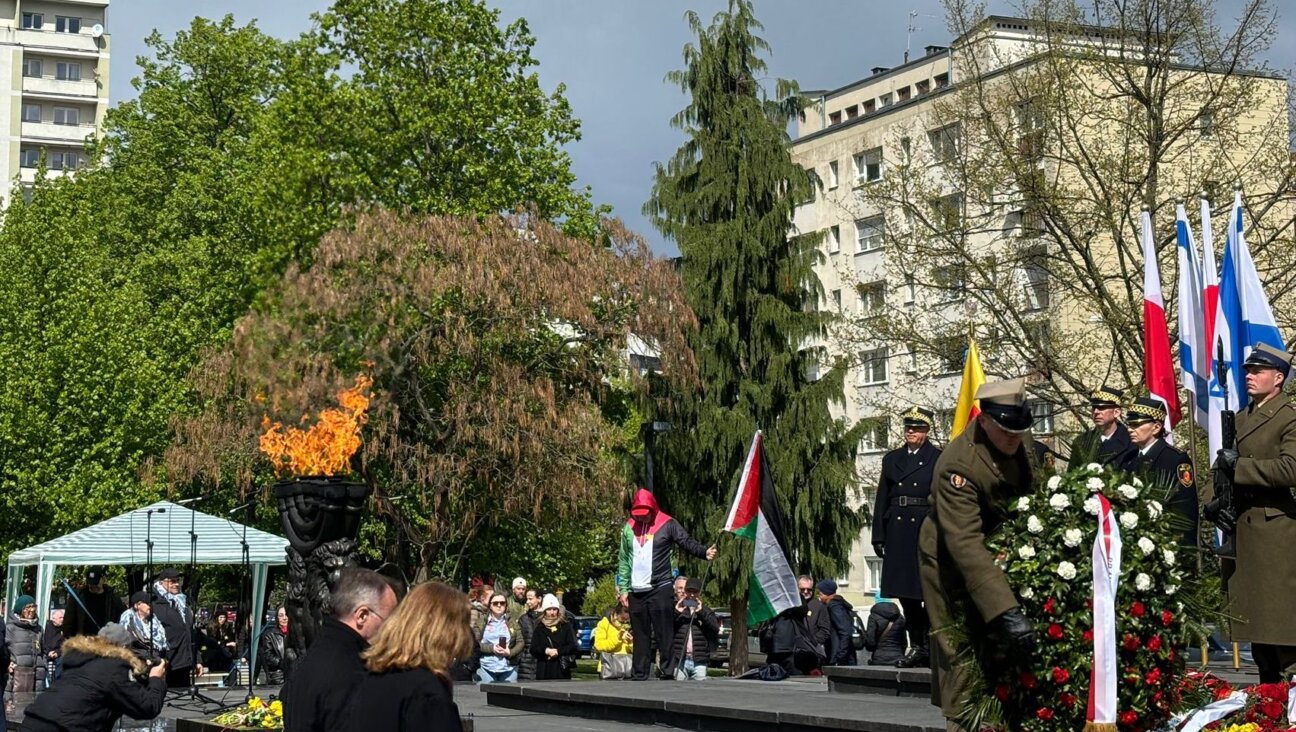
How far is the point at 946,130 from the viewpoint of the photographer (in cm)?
2973

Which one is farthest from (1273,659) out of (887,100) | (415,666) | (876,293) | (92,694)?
(887,100)

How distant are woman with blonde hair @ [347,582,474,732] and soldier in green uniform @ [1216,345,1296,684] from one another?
4.88m

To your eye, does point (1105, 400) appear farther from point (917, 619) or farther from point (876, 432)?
point (876, 432)

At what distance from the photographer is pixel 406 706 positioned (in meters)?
5.47

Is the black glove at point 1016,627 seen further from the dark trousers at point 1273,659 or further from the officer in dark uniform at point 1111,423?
the officer in dark uniform at point 1111,423

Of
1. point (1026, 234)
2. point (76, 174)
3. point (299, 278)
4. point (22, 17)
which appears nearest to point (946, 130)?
point (1026, 234)

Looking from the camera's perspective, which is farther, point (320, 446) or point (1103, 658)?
point (320, 446)

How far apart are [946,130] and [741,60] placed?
11417 mm

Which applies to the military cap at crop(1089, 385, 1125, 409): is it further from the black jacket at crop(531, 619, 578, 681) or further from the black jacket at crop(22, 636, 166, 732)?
the black jacket at crop(531, 619, 578, 681)

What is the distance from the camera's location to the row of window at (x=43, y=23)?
113 m

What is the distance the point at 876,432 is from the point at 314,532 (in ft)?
80.7

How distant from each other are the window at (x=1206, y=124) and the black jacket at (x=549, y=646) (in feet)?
41.5

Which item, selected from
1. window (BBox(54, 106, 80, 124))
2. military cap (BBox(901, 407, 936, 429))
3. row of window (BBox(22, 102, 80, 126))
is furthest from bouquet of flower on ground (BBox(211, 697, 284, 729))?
window (BBox(54, 106, 80, 124))

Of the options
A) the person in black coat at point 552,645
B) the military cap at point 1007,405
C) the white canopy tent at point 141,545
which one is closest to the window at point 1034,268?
the person in black coat at point 552,645
